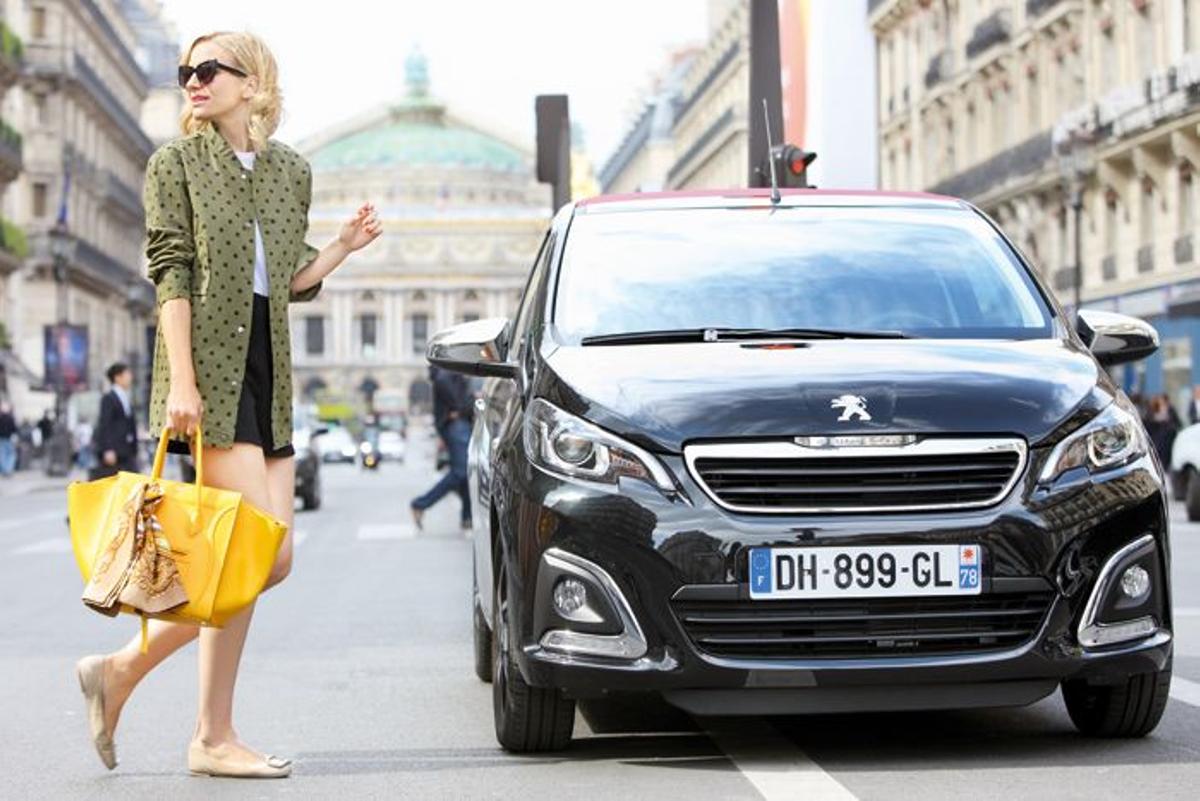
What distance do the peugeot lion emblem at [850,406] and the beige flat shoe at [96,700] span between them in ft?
6.24

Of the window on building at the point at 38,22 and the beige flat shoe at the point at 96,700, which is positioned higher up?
the window on building at the point at 38,22

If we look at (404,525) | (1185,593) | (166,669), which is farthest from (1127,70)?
(166,669)

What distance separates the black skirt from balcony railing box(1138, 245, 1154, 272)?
3639cm

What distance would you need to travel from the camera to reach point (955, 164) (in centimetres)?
5612

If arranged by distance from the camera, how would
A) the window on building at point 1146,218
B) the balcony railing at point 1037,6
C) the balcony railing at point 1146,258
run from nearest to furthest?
the balcony railing at point 1146,258 < the window on building at point 1146,218 < the balcony railing at point 1037,6

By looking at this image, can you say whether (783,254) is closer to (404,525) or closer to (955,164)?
(404,525)

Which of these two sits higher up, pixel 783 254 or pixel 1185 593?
pixel 783 254

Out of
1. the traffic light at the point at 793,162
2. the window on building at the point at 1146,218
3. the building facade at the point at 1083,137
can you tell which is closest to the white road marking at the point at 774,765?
the traffic light at the point at 793,162

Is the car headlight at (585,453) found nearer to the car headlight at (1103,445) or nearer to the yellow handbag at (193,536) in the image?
the yellow handbag at (193,536)

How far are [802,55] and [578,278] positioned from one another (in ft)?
32.3

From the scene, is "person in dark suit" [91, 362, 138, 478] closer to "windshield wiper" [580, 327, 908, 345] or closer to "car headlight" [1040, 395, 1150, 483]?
"windshield wiper" [580, 327, 908, 345]

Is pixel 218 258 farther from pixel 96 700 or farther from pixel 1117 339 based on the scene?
pixel 1117 339

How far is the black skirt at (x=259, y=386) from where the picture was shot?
6469 mm

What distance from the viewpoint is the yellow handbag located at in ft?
20.0
